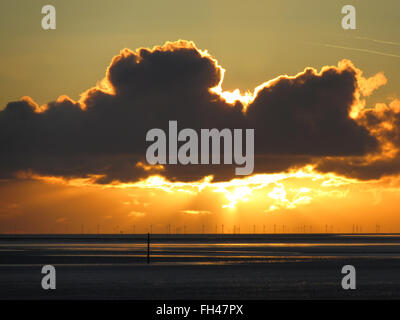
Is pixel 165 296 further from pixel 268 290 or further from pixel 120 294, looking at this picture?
pixel 268 290

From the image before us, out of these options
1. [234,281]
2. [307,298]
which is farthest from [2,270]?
[307,298]

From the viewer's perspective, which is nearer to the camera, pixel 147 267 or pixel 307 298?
pixel 307 298

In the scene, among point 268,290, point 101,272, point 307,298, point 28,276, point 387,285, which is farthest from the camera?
point 101,272

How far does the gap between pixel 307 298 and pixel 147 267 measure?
37.4m

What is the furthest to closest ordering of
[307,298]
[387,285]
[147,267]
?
[147,267]
[387,285]
[307,298]

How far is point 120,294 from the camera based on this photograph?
59.7 m

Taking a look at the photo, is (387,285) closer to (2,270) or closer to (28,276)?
(28,276)

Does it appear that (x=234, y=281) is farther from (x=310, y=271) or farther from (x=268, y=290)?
(x=310, y=271)

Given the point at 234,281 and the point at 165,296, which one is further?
the point at 234,281

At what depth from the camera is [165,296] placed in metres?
59.2
